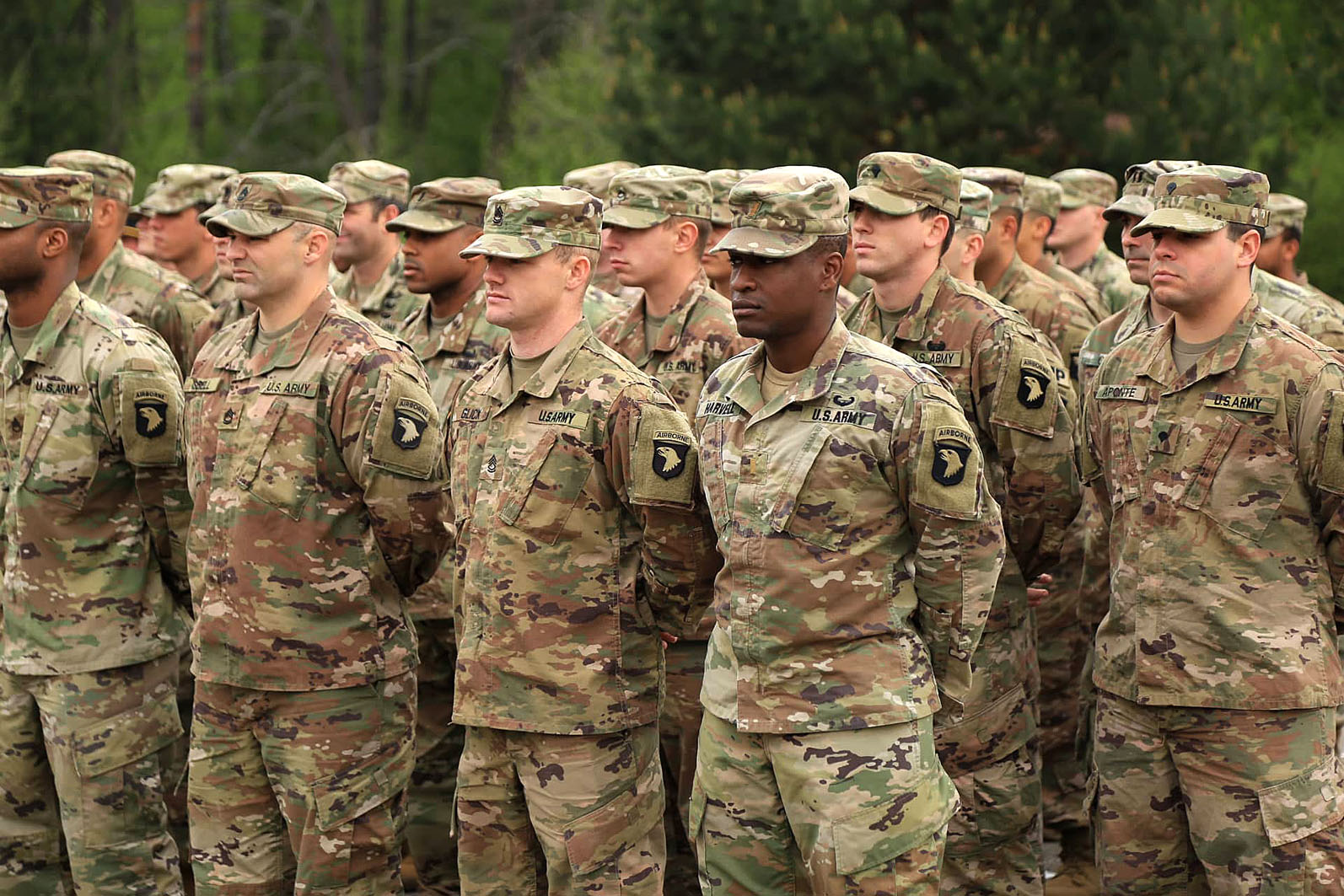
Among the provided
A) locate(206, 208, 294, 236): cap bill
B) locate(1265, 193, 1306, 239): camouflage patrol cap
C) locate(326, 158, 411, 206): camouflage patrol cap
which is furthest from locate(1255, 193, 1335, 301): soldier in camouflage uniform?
locate(206, 208, 294, 236): cap bill

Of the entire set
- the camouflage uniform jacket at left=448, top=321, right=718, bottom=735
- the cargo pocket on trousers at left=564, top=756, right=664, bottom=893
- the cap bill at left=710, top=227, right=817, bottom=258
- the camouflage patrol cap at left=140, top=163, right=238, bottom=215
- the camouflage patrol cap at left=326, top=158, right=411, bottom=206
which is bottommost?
the cargo pocket on trousers at left=564, top=756, right=664, bottom=893

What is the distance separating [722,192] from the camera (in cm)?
731

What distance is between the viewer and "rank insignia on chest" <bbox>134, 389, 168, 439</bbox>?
545 cm

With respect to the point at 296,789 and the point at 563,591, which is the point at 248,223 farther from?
the point at 296,789

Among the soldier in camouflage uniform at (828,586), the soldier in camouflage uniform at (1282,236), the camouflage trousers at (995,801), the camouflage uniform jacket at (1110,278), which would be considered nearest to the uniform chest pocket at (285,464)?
the soldier in camouflage uniform at (828,586)

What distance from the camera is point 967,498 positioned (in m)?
4.02

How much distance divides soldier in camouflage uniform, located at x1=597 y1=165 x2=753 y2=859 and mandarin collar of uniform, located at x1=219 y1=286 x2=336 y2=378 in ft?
4.33

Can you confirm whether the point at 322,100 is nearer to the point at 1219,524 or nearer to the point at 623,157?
the point at 623,157

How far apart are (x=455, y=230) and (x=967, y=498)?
331 centimetres

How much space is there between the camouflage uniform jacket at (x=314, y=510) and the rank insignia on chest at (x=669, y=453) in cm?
79

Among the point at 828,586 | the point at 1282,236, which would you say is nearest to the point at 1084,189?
the point at 1282,236

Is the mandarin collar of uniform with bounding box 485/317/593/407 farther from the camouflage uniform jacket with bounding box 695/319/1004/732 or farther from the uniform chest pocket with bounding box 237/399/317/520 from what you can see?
the camouflage uniform jacket with bounding box 695/319/1004/732

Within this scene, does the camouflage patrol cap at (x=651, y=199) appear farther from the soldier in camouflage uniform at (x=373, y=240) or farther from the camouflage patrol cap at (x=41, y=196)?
the camouflage patrol cap at (x=41, y=196)

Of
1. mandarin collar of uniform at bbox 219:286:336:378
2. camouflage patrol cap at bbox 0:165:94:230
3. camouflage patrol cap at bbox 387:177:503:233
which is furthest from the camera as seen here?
camouflage patrol cap at bbox 387:177:503:233
